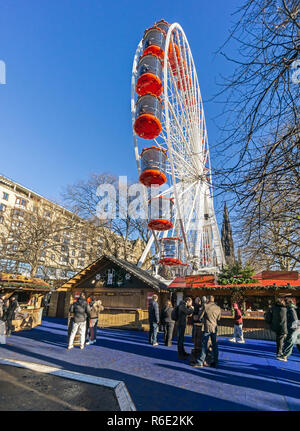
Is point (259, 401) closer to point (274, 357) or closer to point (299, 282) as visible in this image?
point (274, 357)

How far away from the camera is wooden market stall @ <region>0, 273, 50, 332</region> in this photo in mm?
11375

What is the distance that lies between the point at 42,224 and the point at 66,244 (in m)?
3.45

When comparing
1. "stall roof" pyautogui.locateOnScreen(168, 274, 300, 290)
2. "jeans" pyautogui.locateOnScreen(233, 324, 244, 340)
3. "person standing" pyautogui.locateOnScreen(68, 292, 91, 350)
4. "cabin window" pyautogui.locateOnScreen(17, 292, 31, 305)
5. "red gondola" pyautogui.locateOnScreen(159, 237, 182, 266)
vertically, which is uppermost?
"red gondola" pyautogui.locateOnScreen(159, 237, 182, 266)

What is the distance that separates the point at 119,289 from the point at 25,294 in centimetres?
500

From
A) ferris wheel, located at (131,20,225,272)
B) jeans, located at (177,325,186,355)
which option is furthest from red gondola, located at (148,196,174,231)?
jeans, located at (177,325,186,355)

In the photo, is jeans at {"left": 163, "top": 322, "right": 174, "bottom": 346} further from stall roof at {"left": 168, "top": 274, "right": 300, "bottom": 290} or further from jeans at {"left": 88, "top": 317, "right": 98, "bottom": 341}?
stall roof at {"left": 168, "top": 274, "right": 300, "bottom": 290}

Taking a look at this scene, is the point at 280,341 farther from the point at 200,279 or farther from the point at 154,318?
the point at 200,279

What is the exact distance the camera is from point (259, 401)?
14.0 feet

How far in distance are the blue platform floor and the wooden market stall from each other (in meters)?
2.61

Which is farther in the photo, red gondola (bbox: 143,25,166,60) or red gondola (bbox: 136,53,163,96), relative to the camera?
red gondola (bbox: 143,25,166,60)

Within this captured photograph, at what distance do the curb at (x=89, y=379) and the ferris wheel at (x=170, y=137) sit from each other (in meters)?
11.6

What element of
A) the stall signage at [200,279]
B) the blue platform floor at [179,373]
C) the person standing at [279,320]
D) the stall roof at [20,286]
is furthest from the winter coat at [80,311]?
the stall signage at [200,279]
